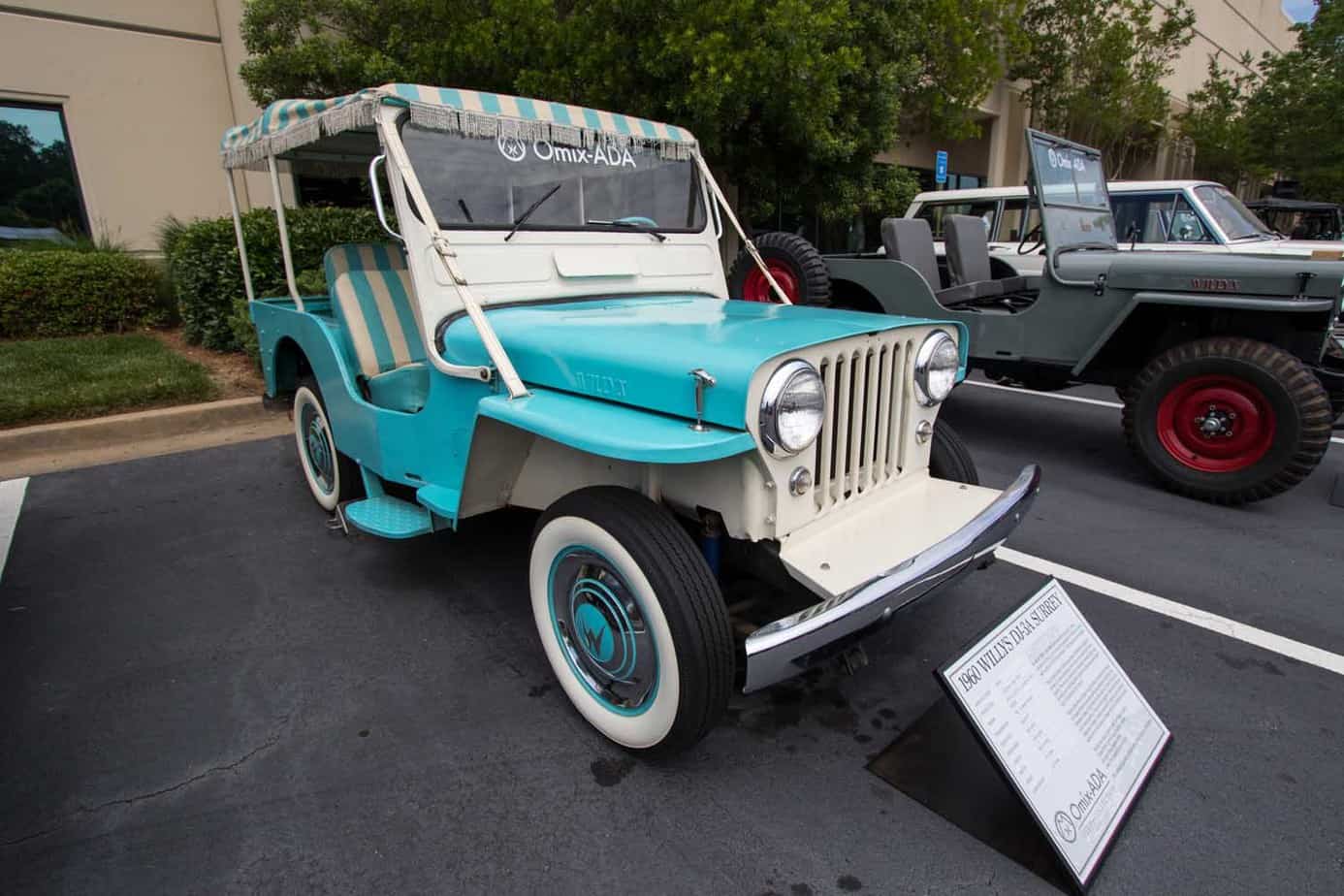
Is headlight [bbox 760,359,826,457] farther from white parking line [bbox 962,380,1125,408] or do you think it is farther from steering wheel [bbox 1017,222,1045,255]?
steering wheel [bbox 1017,222,1045,255]

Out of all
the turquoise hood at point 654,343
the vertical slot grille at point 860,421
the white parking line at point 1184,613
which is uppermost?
the turquoise hood at point 654,343

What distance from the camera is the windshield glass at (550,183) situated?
9.28 ft

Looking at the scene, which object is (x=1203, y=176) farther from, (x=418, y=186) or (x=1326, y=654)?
(x=418, y=186)

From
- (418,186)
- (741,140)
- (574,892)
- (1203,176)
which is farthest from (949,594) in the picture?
(1203,176)

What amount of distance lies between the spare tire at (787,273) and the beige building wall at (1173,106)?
760cm

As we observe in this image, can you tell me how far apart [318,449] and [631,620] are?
2.69 m

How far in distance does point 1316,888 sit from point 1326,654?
1400 millimetres

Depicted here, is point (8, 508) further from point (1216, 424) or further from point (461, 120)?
point (1216, 424)

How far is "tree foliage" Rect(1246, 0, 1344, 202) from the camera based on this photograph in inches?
671

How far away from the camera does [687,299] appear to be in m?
3.25

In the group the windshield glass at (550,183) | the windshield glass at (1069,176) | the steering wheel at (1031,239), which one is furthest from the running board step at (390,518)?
the steering wheel at (1031,239)

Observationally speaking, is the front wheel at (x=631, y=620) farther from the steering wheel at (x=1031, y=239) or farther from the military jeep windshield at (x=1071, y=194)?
the steering wheel at (x=1031, y=239)

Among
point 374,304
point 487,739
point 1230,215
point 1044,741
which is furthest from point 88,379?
point 1230,215

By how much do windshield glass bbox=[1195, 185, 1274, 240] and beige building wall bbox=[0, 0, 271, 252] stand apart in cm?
1059
